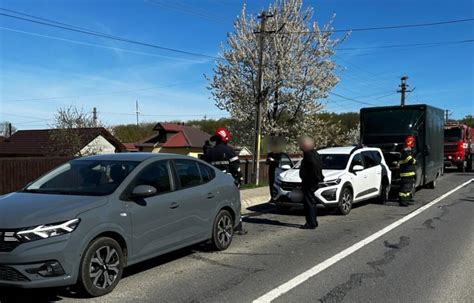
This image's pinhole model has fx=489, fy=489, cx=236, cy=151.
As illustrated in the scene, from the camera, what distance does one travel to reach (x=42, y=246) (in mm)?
4590

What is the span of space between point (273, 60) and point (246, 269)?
24029mm

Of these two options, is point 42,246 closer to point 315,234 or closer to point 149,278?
point 149,278

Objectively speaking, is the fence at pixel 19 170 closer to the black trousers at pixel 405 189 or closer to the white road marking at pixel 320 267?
the black trousers at pixel 405 189

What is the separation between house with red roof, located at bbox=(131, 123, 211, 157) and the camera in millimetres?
59881

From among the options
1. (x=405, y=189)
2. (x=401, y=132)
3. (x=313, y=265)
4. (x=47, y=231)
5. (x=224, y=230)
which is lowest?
(x=313, y=265)

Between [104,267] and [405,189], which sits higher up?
[405,189]

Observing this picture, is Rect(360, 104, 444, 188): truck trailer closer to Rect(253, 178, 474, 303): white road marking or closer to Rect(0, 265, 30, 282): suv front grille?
Rect(253, 178, 474, 303): white road marking

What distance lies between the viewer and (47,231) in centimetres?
466

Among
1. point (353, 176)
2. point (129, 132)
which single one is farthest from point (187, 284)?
point (129, 132)

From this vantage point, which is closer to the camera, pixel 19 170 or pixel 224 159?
pixel 224 159

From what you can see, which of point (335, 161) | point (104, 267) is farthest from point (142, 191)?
point (335, 161)

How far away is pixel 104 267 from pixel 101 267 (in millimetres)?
40

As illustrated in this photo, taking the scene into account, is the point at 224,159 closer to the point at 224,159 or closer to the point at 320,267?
the point at 224,159

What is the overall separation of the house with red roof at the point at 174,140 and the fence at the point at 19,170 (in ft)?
135
